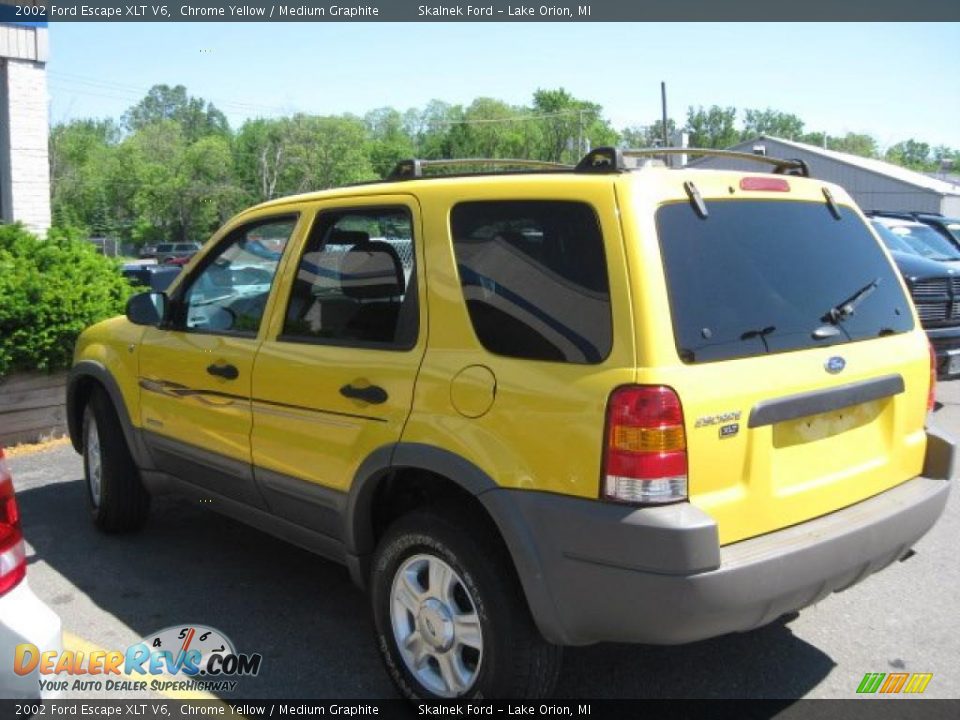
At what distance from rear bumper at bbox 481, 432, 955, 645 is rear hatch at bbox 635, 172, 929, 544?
0.10m

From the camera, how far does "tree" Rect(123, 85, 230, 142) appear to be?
151875 millimetres

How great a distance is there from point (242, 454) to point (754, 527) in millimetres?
2318

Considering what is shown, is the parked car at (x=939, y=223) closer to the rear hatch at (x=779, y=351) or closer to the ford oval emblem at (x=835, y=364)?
the rear hatch at (x=779, y=351)

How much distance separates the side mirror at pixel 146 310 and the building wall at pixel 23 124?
26.0ft

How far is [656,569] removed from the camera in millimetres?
2678

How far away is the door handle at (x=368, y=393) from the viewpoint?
3.40 metres

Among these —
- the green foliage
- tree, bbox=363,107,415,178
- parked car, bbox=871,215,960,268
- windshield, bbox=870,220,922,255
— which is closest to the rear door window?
windshield, bbox=870,220,922,255

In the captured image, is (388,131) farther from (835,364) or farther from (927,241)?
(835,364)

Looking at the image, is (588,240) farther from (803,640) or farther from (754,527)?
(803,640)

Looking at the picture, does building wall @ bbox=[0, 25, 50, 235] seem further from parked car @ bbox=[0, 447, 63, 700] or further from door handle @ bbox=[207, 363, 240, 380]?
parked car @ bbox=[0, 447, 63, 700]

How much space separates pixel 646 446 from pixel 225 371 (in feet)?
7.32

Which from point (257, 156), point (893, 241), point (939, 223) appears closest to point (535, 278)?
point (893, 241)

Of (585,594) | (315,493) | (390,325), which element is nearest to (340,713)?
(315,493)

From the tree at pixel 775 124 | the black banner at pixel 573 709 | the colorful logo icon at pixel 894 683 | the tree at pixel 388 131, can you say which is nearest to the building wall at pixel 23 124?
the black banner at pixel 573 709
